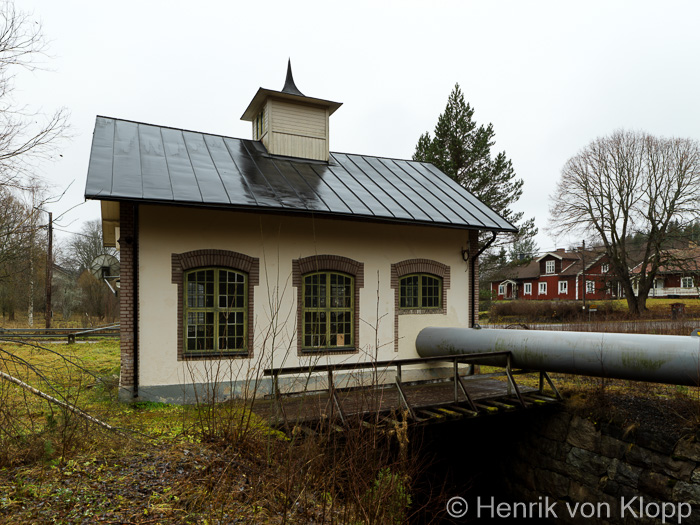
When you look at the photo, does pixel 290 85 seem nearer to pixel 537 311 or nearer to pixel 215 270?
pixel 215 270

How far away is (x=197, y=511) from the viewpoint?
396 cm

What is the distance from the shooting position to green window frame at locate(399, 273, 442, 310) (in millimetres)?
11258

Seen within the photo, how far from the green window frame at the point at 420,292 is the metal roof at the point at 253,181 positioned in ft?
5.37

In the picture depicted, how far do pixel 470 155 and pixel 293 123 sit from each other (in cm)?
1815

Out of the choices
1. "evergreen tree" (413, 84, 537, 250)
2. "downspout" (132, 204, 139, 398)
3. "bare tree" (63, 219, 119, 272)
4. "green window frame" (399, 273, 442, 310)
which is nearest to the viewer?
"downspout" (132, 204, 139, 398)

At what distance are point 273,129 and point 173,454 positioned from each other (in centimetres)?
954

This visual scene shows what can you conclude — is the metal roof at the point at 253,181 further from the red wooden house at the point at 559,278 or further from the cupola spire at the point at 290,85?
the red wooden house at the point at 559,278

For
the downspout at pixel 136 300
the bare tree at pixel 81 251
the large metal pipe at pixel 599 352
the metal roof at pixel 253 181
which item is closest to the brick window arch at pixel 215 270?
the downspout at pixel 136 300

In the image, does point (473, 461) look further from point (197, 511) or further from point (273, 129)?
point (273, 129)

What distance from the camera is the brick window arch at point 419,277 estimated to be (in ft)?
36.1

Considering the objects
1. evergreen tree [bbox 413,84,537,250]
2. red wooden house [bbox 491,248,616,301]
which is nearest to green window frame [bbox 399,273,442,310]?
evergreen tree [bbox 413,84,537,250]

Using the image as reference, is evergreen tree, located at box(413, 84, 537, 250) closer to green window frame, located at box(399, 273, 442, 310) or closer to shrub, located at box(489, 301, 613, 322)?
shrub, located at box(489, 301, 613, 322)

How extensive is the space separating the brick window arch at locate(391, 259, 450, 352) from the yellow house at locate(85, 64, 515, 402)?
0.12 feet

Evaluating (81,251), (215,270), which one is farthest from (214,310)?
(81,251)
